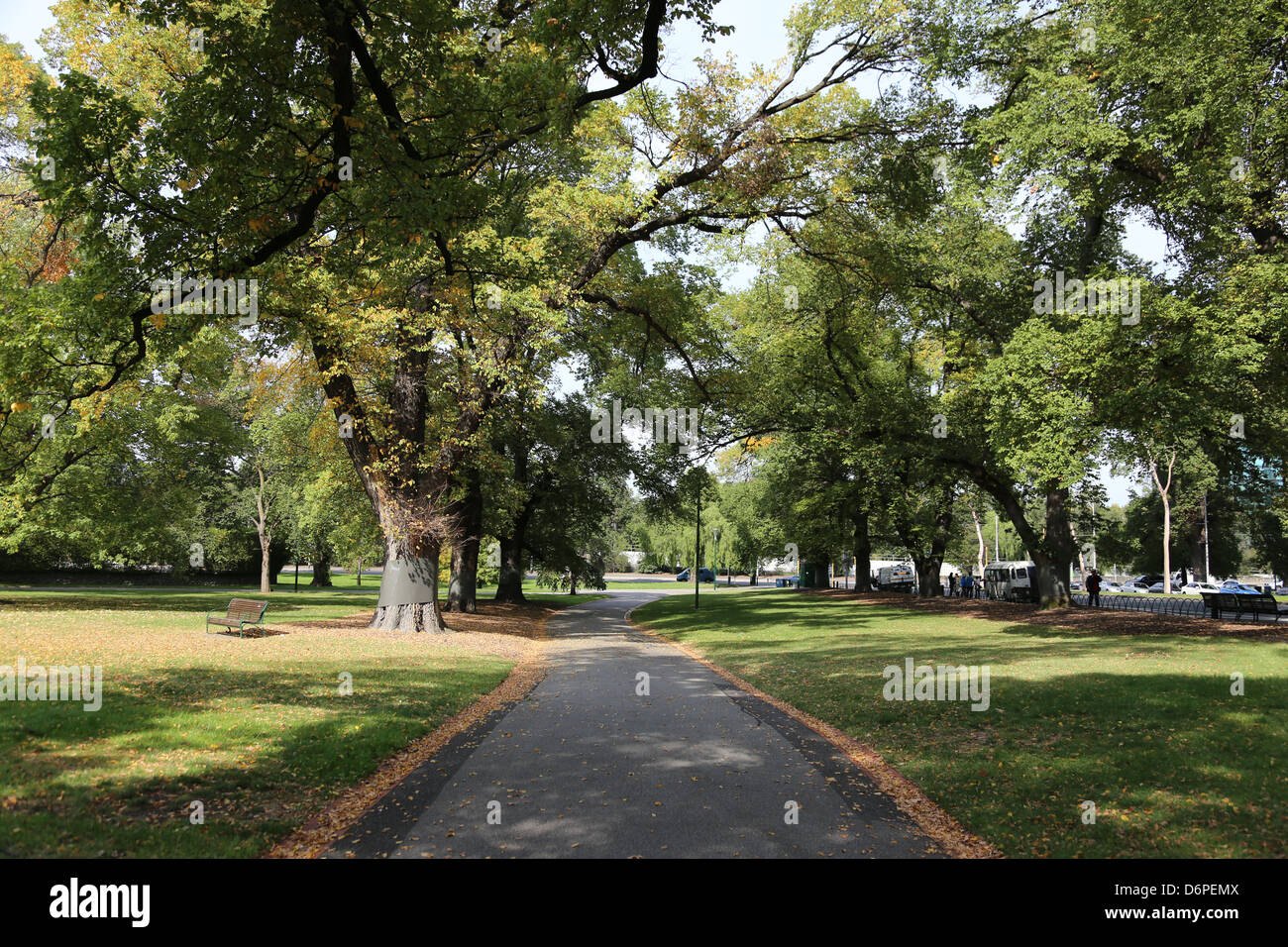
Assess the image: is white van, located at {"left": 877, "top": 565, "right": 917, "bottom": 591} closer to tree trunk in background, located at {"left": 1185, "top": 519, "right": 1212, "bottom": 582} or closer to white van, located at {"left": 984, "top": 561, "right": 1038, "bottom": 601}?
white van, located at {"left": 984, "top": 561, "right": 1038, "bottom": 601}

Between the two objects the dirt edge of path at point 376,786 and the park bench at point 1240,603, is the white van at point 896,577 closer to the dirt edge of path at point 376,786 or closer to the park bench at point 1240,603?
the park bench at point 1240,603

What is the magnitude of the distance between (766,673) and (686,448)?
55.6ft

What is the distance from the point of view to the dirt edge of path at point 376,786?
4945mm

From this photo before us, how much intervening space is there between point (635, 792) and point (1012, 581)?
40.7 meters

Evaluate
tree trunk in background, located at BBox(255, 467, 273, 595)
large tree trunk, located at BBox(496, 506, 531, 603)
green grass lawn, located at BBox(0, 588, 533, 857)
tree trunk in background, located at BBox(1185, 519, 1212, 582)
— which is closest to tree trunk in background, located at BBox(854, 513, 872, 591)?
large tree trunk, located at BBox(496, 506, 531, 603)

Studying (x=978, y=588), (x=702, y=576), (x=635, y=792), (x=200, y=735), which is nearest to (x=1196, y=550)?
(x=978, y=588)

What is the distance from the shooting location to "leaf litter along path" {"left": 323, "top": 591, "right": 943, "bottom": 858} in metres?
4.87

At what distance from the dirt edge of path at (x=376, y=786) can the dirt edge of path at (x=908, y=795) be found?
4.32 metres

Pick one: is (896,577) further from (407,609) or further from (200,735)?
(200,735)

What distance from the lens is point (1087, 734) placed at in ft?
25.7

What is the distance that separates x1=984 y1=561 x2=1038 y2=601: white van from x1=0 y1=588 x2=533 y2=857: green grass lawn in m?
33.0

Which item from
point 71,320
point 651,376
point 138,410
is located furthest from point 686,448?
point 71,320

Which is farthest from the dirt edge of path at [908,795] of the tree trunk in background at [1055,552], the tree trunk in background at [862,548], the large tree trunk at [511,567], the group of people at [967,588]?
the group of people at [967,588]
